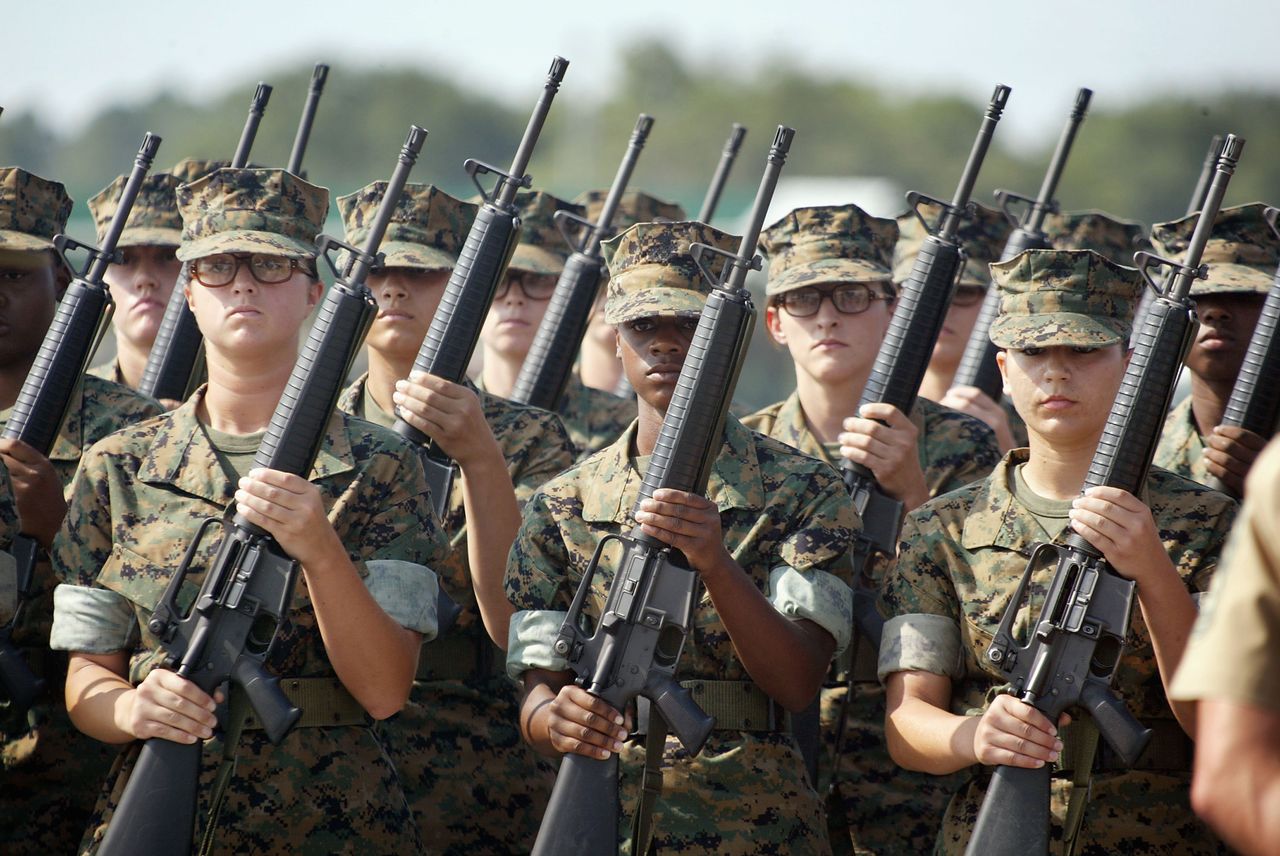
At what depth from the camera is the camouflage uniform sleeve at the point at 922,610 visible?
15.5 feet

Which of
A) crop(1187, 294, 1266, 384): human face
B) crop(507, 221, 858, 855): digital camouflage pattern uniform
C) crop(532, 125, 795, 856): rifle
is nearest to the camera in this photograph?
crop(532, 125, 795, 856): rifle

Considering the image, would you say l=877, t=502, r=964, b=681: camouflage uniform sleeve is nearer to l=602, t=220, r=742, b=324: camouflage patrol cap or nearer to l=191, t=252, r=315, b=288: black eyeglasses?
l=602, t=220, r=742, b=324: camouflage patrol cap

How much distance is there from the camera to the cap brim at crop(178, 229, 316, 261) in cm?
494

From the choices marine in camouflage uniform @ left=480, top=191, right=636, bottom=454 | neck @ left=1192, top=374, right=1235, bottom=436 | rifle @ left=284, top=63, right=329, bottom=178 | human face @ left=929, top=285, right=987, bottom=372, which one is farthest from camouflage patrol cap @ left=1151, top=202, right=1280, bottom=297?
rifle @ left=284, top=63, right=329, bottom=178

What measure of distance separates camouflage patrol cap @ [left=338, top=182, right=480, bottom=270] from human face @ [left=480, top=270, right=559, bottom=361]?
0.94 m

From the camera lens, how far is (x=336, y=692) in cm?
481

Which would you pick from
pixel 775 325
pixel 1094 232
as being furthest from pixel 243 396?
pixel 1094 232

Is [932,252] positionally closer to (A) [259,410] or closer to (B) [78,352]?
(A) [259,410]

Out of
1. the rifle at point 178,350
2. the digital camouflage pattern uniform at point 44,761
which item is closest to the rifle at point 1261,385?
the digital camouflage pattern uniform at point 44,761

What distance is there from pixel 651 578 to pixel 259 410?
133 cm

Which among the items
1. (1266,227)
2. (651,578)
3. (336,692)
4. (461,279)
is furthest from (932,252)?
(336,692)

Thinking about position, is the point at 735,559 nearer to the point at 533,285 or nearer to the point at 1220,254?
the point at 1220,254

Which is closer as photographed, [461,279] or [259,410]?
[259,410]

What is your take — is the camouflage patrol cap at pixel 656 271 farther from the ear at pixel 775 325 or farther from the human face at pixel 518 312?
the human face at pixel 518 312
